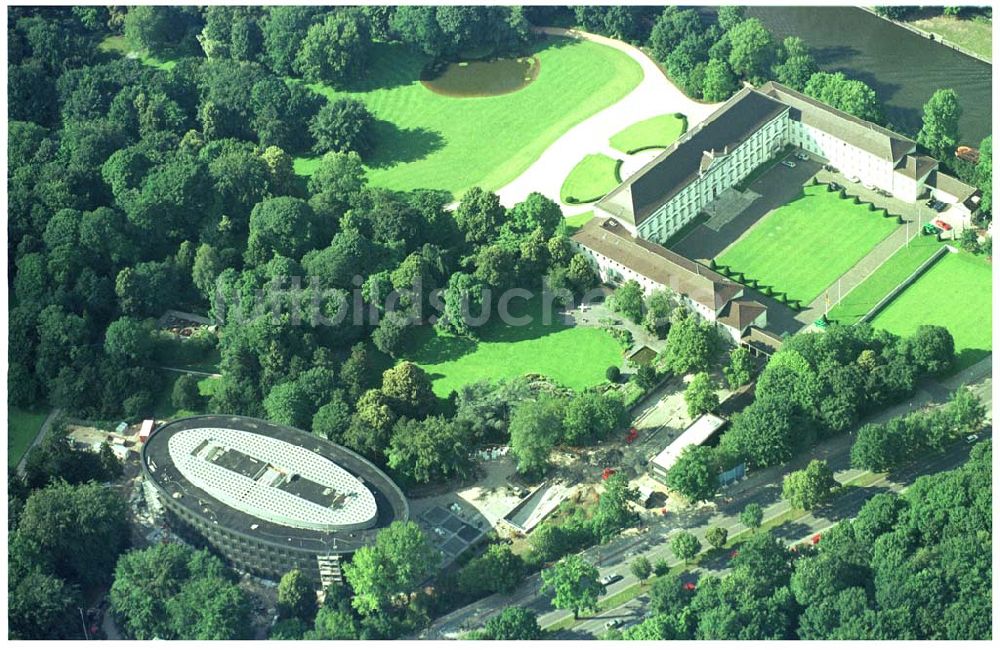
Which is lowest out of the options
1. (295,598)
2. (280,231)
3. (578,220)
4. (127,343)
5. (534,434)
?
(295,598)

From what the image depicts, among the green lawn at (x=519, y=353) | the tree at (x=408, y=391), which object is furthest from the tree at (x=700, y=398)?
the tree at (x=408, y=391)

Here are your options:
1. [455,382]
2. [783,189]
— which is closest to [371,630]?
[455,382]

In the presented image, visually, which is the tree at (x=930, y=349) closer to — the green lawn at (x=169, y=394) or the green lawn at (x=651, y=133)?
the green lawn at (x=651, y=133)

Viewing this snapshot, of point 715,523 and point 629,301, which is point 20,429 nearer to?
point 629,301

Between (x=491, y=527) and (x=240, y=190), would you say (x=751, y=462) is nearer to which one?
(x=491, y=527)

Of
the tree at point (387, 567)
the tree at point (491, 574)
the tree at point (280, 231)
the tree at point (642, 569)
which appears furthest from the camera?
the tree at point (280, 231)

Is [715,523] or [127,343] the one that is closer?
[715,523]

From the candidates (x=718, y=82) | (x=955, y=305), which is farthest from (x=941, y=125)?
(x=718, y=82)
